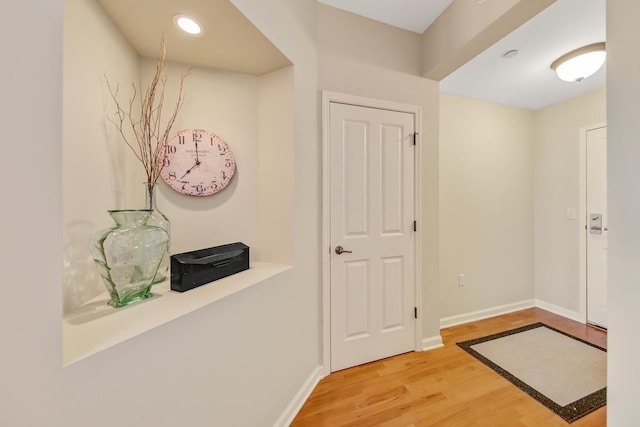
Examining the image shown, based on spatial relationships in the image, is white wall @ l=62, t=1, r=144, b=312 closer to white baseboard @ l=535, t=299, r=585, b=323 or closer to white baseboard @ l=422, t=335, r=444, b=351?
white baseboard @ l=422, t=335, r=444, b=351

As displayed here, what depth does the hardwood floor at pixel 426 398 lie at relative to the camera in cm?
142

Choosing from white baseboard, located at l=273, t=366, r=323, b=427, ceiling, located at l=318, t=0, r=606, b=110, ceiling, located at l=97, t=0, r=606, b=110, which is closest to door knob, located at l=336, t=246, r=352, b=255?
white baseboard, located at l=273, t=366, r=323, b=427

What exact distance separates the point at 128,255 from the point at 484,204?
3223mm

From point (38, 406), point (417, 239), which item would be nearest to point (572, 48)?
point (417, 239)

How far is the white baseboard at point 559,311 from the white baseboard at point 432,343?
1764 mm

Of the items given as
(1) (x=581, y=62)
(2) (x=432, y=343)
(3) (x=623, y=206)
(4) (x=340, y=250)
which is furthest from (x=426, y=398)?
(1) (x=581, y=62)

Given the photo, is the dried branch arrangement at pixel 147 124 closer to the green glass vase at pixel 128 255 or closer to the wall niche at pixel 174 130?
the wall niche at pixel 174 130

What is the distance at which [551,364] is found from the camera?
189cm

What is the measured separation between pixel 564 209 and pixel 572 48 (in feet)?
5.68

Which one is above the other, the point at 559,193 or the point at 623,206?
the point at 559,193

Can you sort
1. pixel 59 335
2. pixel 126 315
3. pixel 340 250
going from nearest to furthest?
pixel 59 335 < pixel 126 315 < pixel 340 250

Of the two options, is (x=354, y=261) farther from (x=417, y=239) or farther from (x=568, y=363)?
(x=568, y=363)

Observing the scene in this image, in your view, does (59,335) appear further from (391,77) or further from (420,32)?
(420,32)

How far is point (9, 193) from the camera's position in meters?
0.49
